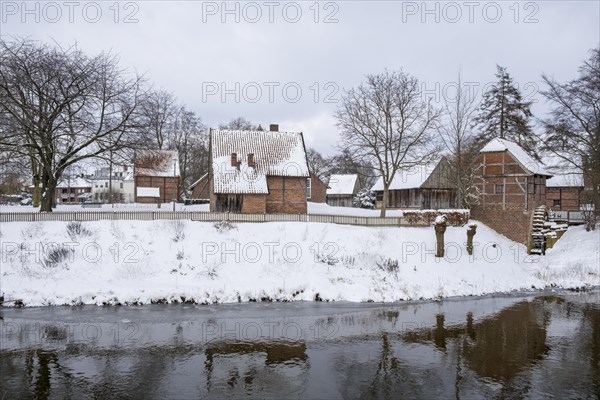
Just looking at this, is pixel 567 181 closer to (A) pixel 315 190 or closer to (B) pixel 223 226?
(A) pixel 315 190

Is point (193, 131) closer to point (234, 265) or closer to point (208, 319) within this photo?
point (234, 265)

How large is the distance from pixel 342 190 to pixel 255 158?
1256 inches

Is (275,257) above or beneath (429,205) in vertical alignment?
beneath

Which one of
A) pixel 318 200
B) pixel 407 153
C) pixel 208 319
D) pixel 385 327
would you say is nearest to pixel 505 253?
pixel 407 153

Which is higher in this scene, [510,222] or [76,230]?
[510,222]

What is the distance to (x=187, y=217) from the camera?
25.1 m

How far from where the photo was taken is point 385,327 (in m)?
15.5

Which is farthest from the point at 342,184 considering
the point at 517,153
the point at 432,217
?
the point at 432,217

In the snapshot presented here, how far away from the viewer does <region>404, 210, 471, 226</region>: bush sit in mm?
26578

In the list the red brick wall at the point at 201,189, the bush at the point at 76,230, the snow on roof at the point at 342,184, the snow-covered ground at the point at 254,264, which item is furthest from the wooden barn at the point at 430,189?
the bush at the point at 76,230

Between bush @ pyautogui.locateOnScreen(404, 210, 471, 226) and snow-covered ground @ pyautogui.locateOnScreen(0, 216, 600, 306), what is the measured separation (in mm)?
710

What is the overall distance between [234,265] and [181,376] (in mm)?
10287

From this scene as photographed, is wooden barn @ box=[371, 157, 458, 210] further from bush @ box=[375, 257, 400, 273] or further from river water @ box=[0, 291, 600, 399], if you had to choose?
river water @ box=[0, 291, 600, 399]

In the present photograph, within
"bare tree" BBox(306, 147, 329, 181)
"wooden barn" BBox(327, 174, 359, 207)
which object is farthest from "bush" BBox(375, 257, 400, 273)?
"bare tree" BBox(306, 147, 329, 181)
